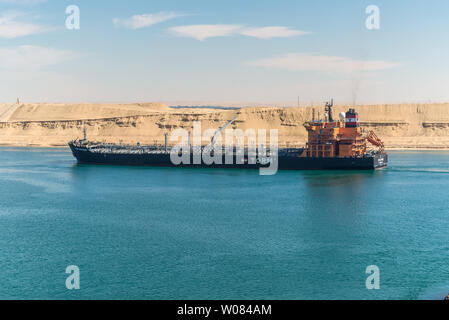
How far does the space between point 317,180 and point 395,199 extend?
15.0m

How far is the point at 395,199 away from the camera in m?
44.2

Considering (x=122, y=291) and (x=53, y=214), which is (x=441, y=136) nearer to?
(x=53, y=214)

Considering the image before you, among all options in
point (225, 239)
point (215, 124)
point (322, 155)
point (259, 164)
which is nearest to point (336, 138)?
point (322, 155)

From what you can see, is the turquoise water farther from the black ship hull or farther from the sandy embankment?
the sandy embankment

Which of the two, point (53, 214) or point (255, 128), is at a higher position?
point (255, 128)

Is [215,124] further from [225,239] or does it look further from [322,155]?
[225,239]

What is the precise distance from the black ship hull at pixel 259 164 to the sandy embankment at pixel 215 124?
176 feet

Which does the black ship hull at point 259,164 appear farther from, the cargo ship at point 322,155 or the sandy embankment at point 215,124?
the sandy embankment at point 215,124

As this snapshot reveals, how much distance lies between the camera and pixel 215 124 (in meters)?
146

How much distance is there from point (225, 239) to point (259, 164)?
44107 millimetres

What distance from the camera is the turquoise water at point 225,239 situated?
21.7 m

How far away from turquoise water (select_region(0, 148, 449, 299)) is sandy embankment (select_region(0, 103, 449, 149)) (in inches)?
3216

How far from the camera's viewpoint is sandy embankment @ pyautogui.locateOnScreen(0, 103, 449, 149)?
5236 inches
